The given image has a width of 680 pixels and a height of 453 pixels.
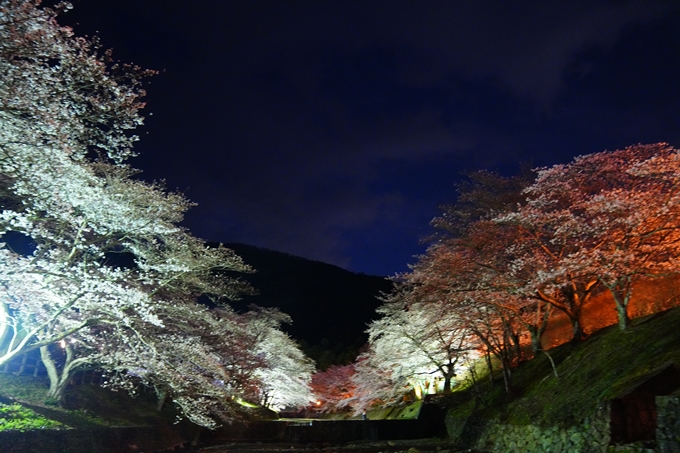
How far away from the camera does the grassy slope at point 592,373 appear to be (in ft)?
29.0

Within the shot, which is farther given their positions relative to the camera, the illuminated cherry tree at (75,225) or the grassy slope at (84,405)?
the grassy slope at (84,405)

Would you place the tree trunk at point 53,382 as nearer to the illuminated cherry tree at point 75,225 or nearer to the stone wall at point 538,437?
the illuminated cherry tree at point 75,225

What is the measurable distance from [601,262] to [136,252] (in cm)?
1302

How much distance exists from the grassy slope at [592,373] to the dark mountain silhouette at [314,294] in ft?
197

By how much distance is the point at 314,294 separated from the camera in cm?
8638

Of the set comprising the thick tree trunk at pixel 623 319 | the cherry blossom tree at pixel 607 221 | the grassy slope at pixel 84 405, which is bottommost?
the grassy slope at pixel 84 405

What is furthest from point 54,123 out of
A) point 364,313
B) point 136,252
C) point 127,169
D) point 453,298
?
point 364,313

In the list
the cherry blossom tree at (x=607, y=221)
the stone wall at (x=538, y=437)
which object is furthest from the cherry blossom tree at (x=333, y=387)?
the cherry blossom tree at (x=607, y=221)

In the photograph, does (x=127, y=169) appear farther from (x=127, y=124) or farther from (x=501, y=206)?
(x=501, y=206)

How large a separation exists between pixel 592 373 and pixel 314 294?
3047 inches

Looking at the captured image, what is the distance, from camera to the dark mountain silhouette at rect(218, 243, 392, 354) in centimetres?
7775

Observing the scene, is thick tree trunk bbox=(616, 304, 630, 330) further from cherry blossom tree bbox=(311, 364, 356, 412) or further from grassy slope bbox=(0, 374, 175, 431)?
cherry blossom tree bbox=(311, 364, 356, 412)

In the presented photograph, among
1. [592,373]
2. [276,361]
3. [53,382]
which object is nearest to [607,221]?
[592,373]

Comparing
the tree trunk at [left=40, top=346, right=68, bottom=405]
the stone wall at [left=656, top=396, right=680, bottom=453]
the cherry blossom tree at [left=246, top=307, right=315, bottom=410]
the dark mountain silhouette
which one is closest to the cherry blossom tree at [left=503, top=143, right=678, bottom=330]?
the stone wall at [left=656, top=396, right=680, bottom=453]
